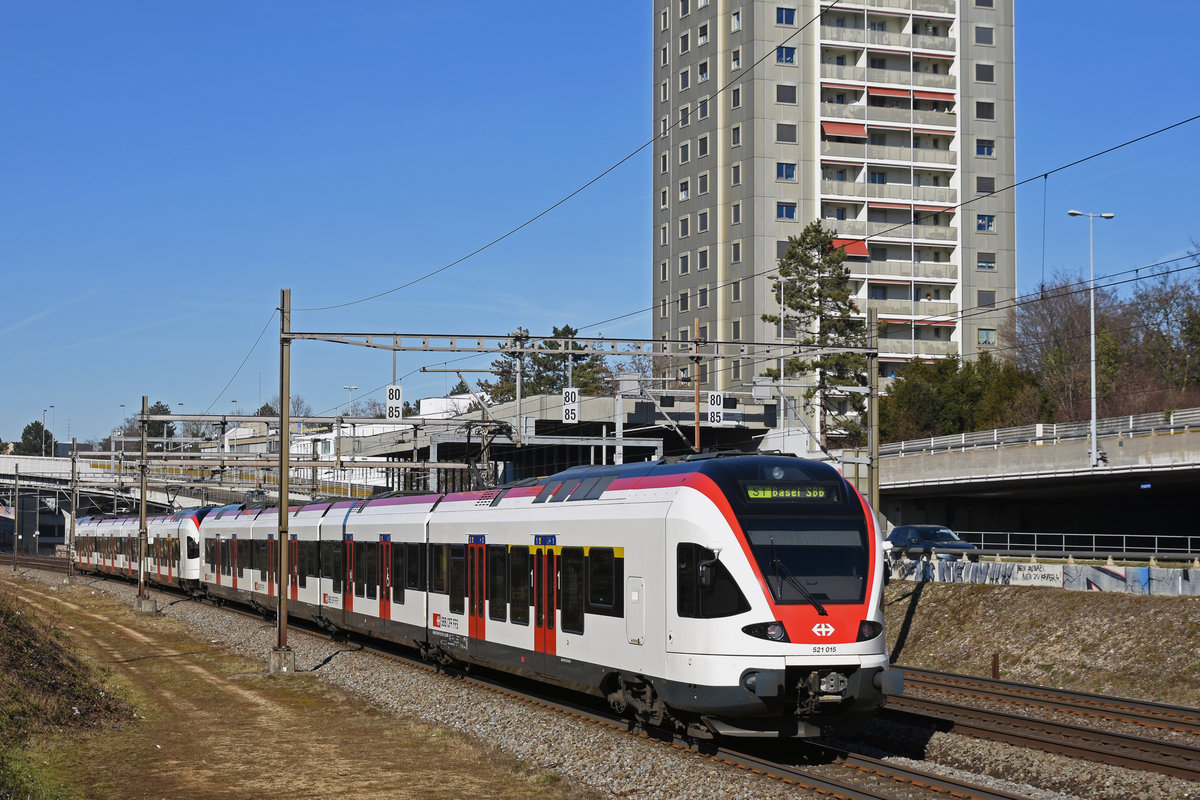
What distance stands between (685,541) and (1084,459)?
37073mm

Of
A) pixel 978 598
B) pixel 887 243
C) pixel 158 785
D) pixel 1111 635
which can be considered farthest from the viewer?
pixel 887 243

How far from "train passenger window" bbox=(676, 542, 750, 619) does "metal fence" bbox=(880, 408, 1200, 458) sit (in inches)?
1343

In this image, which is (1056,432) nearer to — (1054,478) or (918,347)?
(1054,478)

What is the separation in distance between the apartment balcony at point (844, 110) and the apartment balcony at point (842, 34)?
4.66 m

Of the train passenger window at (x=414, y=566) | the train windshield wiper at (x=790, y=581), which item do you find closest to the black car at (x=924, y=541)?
the train passenger window at (x=414, y=566)

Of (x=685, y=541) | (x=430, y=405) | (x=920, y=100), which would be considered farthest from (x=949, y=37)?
(x=685, y=541)

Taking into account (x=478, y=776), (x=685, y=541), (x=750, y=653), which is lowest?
(x=478, y=776)

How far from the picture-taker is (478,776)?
610 inches

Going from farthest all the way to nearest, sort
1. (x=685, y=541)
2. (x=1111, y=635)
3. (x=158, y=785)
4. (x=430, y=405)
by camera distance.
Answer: (x=430, y=405), (x=1111, y=635), (x=685, y=541), (x=158, y=785)

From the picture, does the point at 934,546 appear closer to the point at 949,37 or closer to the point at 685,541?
the point at 685,541

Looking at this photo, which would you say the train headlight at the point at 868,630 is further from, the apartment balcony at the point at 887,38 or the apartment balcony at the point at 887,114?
the apartment balcony at the point at 887,38

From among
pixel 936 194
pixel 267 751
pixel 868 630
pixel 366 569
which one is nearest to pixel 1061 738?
pixel 868 630

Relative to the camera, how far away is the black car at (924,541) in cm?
4423

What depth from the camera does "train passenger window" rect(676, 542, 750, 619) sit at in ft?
50.4
